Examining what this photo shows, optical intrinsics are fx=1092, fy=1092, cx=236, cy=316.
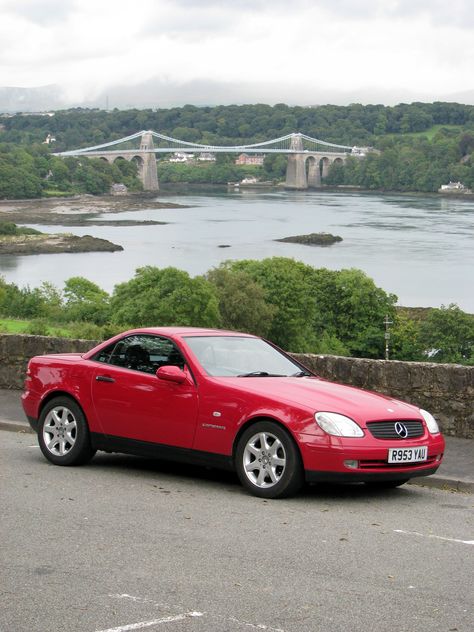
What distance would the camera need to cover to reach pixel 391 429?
7.70 metres

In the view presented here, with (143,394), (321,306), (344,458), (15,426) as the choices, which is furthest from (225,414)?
(321,306)

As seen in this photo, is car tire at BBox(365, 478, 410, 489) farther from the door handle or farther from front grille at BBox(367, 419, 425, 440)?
the door handle

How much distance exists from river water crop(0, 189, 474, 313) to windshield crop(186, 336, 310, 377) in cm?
6534

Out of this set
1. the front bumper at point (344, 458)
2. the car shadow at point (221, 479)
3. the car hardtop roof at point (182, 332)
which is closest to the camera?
the front bumper at point (344, 458)

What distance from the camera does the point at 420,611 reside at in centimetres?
492

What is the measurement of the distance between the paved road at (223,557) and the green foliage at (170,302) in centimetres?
5400

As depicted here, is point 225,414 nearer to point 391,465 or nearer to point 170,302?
point 391,465

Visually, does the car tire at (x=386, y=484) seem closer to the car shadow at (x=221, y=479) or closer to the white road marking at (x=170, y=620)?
the car shadow at (x=221, y=479)

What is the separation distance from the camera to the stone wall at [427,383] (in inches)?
411

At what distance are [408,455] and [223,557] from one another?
2.28 metres

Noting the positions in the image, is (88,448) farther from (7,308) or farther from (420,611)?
(7,308)

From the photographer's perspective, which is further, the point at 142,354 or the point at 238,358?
the point at 142,354

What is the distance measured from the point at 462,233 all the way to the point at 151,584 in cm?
11579

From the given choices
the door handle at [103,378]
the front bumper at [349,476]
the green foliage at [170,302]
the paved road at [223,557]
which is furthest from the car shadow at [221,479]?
the green foliage at [170,302]
